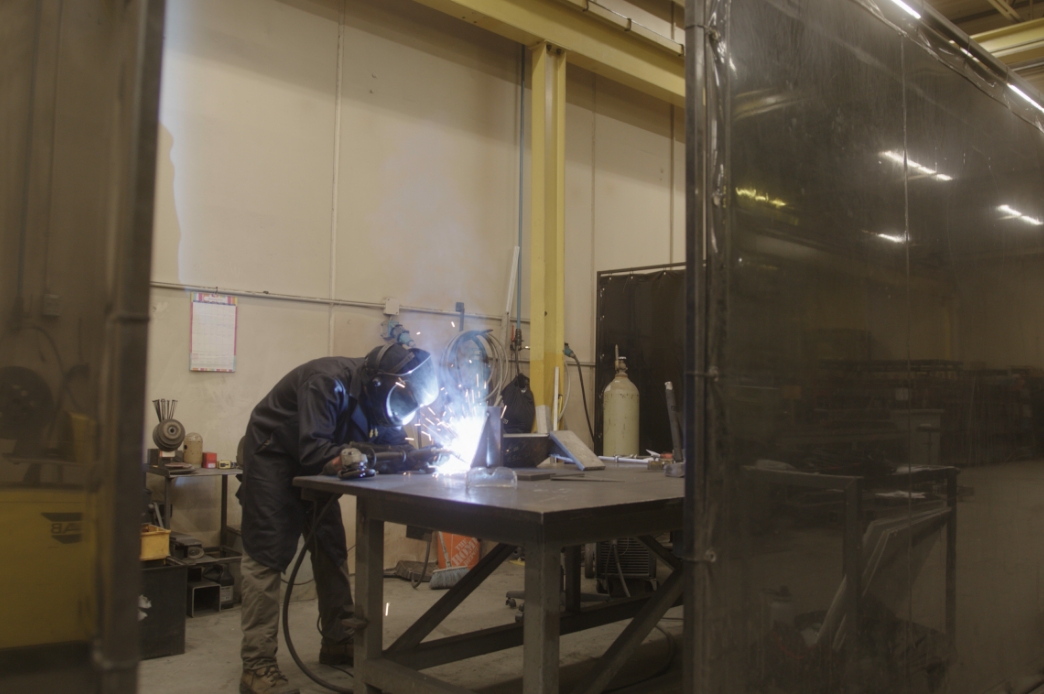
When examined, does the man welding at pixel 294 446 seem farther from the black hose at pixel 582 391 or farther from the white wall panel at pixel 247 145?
the black hose at pixel 582 391

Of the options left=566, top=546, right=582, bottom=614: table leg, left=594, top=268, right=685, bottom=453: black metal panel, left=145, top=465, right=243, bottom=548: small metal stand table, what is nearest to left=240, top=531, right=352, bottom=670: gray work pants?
left=145, top=465, right=243, bottom=548: small metal stand table

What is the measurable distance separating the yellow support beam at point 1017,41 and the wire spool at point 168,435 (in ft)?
18.1

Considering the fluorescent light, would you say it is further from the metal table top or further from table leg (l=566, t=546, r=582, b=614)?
table leg (l=566, t=546, r=582, b=614)

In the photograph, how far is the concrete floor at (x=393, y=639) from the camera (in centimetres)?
316

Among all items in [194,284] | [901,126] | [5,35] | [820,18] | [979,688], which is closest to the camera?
[5,35]

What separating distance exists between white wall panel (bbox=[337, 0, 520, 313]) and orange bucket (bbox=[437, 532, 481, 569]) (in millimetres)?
1598

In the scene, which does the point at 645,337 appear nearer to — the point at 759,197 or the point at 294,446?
the point at 294,446

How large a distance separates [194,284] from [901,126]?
362 centimetres

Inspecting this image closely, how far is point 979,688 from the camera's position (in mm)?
2746

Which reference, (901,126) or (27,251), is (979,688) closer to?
(901,126)

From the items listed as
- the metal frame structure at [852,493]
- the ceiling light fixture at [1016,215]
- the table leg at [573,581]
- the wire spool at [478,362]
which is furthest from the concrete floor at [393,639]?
the ceiling light fixture at [1016,215]

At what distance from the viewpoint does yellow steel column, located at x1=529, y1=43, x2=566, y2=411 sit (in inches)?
223

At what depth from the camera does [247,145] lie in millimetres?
4727

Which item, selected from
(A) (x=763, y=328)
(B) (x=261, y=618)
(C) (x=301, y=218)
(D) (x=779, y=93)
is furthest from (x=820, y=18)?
Result: (C) (x=301, y=218)
